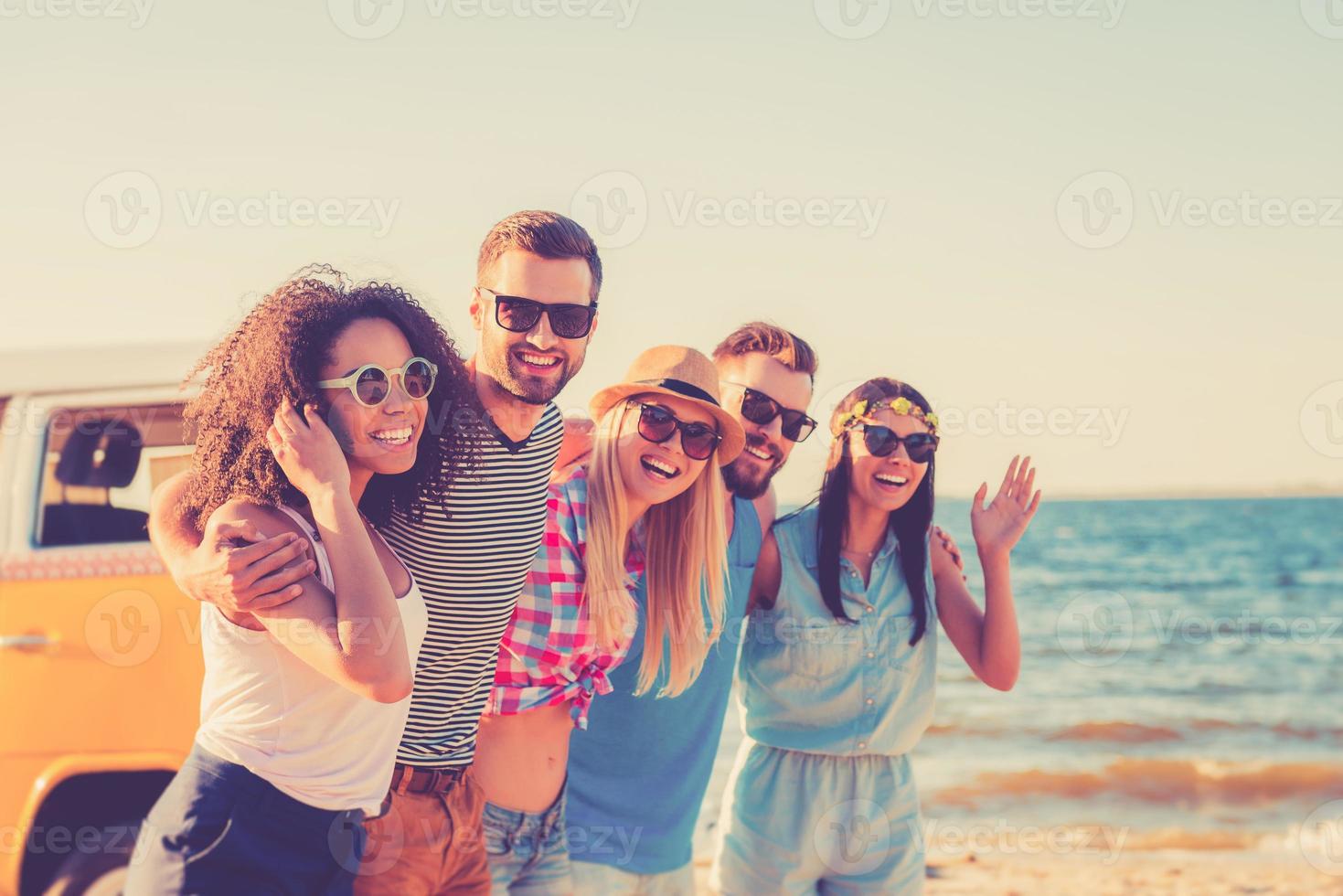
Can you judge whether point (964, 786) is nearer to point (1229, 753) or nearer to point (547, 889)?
point (1229, 753)

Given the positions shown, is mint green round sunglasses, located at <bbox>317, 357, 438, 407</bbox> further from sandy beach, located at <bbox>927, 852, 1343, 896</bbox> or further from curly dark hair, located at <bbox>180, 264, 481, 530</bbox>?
sandy beach, located at <bbox>927, 852, 1343, 896</bbox>

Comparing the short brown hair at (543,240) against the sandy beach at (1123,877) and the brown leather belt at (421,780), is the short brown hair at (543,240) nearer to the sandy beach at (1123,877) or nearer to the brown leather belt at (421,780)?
the brown leather belt at (421,780)

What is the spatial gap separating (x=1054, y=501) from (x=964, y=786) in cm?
3882

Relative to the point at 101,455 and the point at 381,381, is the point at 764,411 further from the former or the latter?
the point at 101,455

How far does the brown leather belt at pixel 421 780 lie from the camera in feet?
8.53

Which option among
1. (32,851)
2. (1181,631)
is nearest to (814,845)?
(32,851)

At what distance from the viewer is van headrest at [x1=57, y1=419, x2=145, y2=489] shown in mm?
3998

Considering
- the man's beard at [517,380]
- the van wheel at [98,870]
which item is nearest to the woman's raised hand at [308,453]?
the man's beard at [517,380]

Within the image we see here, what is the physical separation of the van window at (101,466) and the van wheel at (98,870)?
1039 millimetres

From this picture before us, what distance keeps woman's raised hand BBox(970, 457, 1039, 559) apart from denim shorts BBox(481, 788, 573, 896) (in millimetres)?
1515

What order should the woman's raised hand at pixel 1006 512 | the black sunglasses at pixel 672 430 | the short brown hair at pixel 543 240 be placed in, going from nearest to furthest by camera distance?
the short brown hair at pixel 543 240
the black sunglasses at pixel 672 430
the woman's raised hand at pixel 1006 512

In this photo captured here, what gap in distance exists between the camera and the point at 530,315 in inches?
117

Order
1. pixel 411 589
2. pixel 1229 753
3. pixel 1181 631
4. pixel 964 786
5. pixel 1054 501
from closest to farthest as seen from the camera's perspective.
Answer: pixel 411 589 < pixel 964 786 < pixel 1229 753 < pixel 1181 631 < pixel 1054 501

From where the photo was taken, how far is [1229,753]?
10.9 meters
